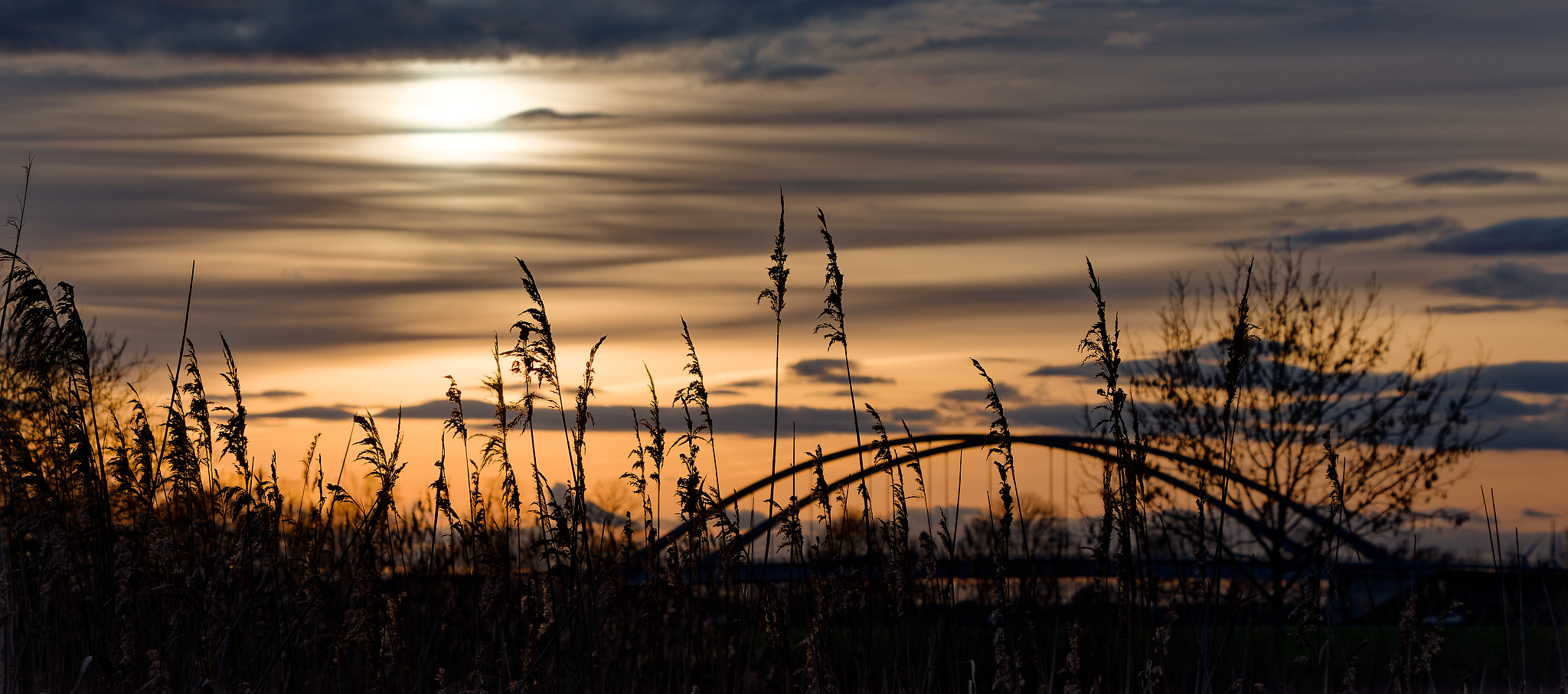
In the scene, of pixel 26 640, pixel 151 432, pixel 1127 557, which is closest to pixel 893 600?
pixel 1127 557

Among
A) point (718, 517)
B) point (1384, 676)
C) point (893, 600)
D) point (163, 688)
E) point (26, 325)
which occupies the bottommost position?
point (1384, 676)

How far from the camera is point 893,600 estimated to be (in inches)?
187

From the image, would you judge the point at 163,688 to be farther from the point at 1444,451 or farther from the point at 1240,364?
the point at 1444,451

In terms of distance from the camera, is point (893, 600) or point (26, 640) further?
point (26, 640)

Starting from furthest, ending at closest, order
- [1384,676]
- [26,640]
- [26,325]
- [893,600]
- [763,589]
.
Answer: [1384,676]
[26,640]
[26,325]
[893,600]
[763,589]

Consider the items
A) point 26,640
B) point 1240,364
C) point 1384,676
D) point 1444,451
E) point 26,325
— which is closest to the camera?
point 1240,364

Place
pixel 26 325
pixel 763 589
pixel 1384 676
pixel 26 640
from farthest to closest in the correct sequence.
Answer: pixel 1384 676
pixel 26 640
pixel 26 325
pixel 763 589

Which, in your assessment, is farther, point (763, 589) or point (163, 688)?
point (163, 688)

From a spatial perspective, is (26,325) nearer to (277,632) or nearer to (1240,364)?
(277,632)

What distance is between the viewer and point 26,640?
574 cm

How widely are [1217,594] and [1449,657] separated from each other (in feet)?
68.3

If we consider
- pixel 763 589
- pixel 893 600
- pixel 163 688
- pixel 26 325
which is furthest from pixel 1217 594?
pixel 26 325

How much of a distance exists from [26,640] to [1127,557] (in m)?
5.44

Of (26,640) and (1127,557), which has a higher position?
(1127,557)
